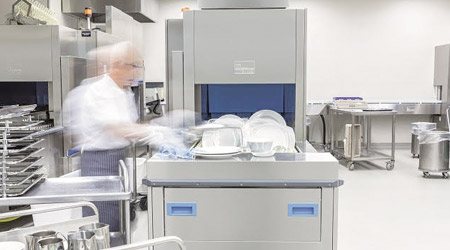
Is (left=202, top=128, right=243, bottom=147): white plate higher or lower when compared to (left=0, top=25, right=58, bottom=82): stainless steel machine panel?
lower

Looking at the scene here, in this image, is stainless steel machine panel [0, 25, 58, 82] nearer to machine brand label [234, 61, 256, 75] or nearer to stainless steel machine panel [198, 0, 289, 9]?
stainless steel machine panel [198, 0, 289, 9]

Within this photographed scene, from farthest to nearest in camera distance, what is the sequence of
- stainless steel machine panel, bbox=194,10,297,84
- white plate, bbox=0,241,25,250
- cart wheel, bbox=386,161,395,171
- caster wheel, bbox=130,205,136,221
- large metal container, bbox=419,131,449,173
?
cart wheel, bbox=386,161,395,171, large metal container, bbox=419,131,449,173, caster wheel, bbox=130,205,136,221, stainless steel machine panel, bbox=194,10,297,84, white plate, bbox=0,241,25,250

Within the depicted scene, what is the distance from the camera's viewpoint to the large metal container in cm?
556

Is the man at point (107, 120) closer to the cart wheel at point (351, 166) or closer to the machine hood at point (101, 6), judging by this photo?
the machine hood at point (101, 6)

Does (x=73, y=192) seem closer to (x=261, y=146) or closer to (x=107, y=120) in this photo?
(x=261, y=146)

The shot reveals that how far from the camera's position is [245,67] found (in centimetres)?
260

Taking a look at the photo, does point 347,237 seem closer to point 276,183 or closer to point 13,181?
point 276,183

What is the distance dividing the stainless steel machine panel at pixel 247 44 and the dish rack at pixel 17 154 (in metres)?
1.02

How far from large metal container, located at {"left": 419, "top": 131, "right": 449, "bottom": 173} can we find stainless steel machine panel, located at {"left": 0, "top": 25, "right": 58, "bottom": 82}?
169 inches

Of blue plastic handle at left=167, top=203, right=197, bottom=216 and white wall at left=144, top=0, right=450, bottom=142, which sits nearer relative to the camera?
blue plastic handle at left=167, top=203, right=197, bottom=216

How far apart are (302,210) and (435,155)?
4109 millimetres

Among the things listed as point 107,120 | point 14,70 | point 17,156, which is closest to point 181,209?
point 17,156

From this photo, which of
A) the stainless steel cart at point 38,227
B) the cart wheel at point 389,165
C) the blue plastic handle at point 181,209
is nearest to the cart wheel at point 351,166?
the cart wheel at point 389,165

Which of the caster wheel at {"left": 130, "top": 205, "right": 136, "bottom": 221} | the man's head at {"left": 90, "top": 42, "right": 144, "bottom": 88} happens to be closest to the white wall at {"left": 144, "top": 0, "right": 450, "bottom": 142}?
the caster wheel at {"left": 130, "top": 205, "right": 136, "bottom": 221}
